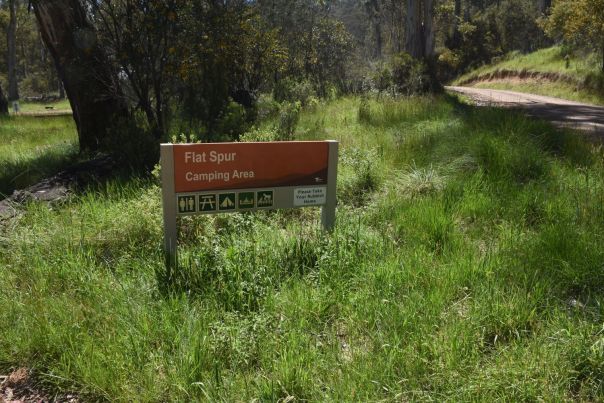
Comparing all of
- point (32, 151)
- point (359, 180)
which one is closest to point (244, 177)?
point (359, 180)

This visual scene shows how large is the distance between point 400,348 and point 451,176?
9.98 feet

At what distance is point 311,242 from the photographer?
3859 millimetres

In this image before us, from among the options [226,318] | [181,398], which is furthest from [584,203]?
[181,398]

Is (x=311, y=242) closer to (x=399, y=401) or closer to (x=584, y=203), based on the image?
(x=399, y=401)

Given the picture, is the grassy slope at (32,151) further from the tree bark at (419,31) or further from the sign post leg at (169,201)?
the tree bark at (419,31)

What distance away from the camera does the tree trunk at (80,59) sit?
25.8 ft

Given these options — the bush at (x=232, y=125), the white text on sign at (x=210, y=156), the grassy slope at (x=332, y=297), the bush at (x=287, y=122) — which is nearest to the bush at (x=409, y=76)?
the bush at (x=287, y=122)

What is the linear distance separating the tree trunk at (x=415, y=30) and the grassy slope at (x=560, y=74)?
257 inches

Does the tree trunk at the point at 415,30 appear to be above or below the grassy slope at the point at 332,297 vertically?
above

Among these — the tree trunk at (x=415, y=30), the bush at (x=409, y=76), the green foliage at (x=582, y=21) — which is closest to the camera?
the bush at (x=409, y=76)

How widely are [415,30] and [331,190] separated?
14.6 metres

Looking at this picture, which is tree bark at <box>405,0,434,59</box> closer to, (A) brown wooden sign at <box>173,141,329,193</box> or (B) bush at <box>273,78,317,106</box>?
(B) bush at <box>273,78,317,106</box>

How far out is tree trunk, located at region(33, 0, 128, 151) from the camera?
7863 mm

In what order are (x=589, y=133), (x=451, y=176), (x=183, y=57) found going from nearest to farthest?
(x=451, y=176)
(x=589, y=133)
(x=183, y=57)
